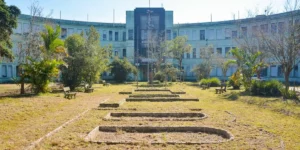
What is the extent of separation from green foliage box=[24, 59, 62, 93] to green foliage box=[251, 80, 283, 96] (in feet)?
44.9

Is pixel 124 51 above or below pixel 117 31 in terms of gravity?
below

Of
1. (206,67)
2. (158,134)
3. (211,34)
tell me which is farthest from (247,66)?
(211,34)

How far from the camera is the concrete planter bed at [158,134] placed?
7762 mm

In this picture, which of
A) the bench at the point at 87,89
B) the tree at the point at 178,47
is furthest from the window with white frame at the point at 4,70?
the tree at the point at 178,47

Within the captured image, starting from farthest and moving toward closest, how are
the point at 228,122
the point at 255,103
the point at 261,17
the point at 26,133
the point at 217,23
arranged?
the point at 217,23
the point at 261,17
the point at 255,103
the point at 228,122
the point at 26,133

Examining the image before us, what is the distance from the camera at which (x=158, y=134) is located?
8344 millimetres

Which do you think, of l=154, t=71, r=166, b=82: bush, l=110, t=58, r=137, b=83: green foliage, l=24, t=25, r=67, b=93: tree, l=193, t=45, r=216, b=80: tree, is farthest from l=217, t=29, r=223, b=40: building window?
l=24, t=25, r=67, b=93: tree

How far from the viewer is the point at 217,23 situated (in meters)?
53.9

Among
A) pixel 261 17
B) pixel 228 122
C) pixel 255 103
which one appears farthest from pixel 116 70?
pixel 228 122

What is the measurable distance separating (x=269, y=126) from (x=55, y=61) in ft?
48.3

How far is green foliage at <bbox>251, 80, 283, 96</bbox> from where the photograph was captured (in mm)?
18875

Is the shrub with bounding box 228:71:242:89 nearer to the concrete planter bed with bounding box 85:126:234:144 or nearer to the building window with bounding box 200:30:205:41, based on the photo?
the concrete planter bed with bounding box 85:126:234:144

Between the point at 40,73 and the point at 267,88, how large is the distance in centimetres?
1498

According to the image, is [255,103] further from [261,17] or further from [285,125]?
[261,17]
